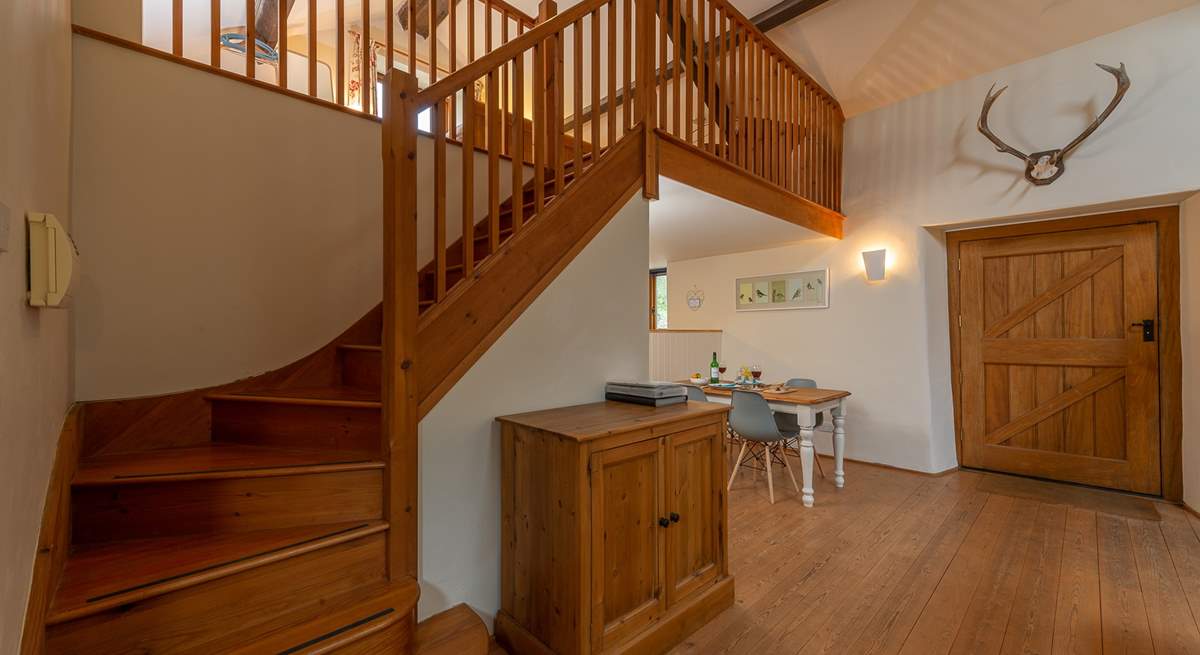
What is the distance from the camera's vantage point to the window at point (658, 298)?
652cm

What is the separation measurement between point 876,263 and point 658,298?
301 cm

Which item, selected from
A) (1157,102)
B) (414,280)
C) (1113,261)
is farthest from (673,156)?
(1113,261)

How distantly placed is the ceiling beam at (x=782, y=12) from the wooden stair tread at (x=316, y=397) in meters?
3.97

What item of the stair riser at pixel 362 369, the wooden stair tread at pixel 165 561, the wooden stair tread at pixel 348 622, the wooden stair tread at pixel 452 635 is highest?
the stair riser at pixel 362 369

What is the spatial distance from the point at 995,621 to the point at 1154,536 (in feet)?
5.49

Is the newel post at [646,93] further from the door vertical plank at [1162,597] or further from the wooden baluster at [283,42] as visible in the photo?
the door vertical plank at [1162,597]

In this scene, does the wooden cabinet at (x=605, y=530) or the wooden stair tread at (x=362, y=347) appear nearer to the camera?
the wooden cabinet at (x=605, y=530)

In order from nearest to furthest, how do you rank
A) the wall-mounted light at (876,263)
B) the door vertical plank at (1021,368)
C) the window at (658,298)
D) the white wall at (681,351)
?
the door vertical plank at (1021,368) → the wall-mounted light at (876,263) → the white wall at (681,351) → the window at (658,298)

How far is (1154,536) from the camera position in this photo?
2.73 m

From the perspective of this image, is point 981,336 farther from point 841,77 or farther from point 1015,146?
point 841,77

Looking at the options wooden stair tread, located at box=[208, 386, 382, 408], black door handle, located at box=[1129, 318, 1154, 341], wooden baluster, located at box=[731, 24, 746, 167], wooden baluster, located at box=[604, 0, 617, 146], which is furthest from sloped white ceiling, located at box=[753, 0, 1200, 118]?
wooden stair tread, located at box=[208, 386, 382, 408]

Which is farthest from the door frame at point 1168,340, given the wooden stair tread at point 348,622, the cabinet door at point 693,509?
the wooden stair tread at point 348,622

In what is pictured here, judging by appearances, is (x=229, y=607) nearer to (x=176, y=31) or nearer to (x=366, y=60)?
(x=176, y=31)

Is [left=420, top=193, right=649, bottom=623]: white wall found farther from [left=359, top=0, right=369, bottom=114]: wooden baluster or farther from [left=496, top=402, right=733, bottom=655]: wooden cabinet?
[left=359, top=0, right=369, bottom=114]: wooden baluster
